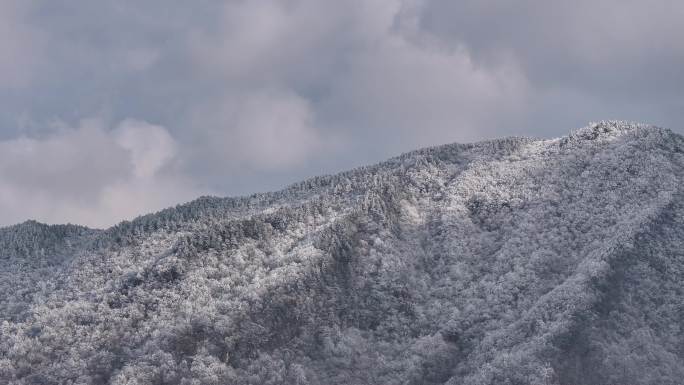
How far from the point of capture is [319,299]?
182500 millimetres

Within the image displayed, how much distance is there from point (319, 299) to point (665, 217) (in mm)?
86360

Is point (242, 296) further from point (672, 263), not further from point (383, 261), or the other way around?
point (672, 263)

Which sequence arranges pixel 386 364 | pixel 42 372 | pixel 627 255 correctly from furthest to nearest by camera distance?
1. pixel 627 255
2. pixel 386 364
3. pixel 42 372

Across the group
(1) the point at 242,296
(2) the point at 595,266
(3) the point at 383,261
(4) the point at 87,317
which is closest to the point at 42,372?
(4) the point at 87,317

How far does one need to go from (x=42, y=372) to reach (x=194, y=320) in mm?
30935

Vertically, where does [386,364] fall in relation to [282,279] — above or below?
below

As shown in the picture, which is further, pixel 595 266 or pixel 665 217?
pixel 665 217

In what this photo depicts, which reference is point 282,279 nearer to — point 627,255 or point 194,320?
point 194,320

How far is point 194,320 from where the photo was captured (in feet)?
561

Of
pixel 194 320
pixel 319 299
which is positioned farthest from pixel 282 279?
pixel 194 320

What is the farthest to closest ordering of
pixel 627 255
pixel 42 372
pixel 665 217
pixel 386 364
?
1. pixel 665 217
2. pixel 627 255
3. pixel 386 364
4. pixel 42 372

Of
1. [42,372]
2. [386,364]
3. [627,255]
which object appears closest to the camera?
[42,372]

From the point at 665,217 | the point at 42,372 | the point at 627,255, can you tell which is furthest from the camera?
the point at 665,217

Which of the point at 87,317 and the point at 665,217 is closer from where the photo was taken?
the point at 87,317
